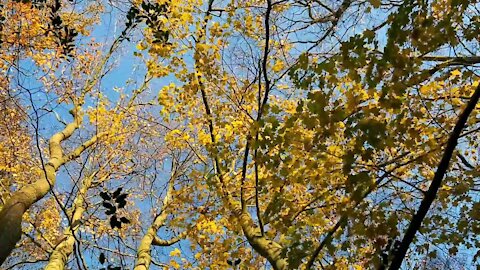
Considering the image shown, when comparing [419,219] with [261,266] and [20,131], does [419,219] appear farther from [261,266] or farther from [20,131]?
[20,131]

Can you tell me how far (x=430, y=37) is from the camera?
2297 mm

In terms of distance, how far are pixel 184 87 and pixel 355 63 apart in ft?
10.0

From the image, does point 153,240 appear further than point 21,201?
Yes

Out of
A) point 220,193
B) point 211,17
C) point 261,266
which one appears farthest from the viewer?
point 261,266

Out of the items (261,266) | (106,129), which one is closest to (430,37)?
(261,266)

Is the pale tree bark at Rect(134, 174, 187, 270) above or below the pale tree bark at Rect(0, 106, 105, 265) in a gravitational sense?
above

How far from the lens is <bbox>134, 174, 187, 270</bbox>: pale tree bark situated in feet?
20.9

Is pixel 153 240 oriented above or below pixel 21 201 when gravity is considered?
above

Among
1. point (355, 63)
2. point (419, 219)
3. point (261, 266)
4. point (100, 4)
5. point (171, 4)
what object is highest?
point (100, 4)

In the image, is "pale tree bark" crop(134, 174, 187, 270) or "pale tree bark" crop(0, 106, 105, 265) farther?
"pale tree bark" crop(134, 174, 187, 270)

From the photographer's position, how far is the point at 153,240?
25.7 ft

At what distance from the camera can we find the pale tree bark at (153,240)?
6359mm

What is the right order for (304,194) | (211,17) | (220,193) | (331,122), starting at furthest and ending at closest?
(211,17), (304,194), (220,193), (331,122)

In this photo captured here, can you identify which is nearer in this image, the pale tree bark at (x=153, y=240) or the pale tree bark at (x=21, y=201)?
the pale tree bark at (x=21, y=201)
